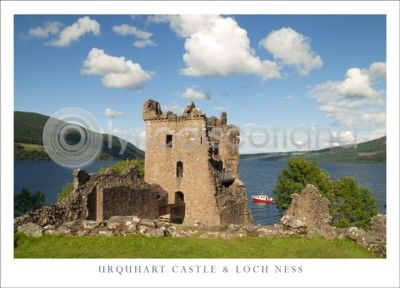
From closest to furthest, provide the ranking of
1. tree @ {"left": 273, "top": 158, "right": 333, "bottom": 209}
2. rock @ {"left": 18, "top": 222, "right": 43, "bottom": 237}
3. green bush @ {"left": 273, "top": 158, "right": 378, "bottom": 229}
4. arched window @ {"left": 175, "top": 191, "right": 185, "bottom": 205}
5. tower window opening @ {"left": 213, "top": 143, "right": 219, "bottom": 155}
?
rock @ {"left": 18, "top": 222, "right": 43, "bottom": 237}, arched window @ {"left": 175, "top": 191, "right": 185, "bottom": 205}, tower window opening @ {"left": 213, "top": 143, "right": 219, "bottom": 155}, green bush @ {"left": 273, "top": 158, "right": 378, "bottom": 229}, tree @ {"left": 273, "top": 158, "right": 333, "bottom": 209}

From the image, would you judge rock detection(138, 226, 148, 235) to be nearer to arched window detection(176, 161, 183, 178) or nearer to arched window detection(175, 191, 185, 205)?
arched window detection(175, 191, 185, 205)

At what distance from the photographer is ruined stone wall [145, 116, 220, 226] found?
79.2ft

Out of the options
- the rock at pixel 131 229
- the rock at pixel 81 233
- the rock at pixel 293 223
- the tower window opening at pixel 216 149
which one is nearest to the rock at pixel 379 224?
the rock at pixel 293 223

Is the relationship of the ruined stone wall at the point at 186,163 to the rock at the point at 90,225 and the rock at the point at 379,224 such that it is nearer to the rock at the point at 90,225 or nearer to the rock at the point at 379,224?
the rock at the point at 379,224

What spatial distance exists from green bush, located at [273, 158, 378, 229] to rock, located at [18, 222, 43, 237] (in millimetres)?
28131

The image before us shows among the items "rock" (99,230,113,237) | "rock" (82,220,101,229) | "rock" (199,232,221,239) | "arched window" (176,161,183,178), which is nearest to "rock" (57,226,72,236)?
"rock" (82,220,101,229)

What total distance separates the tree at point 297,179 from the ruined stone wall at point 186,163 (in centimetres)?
1698

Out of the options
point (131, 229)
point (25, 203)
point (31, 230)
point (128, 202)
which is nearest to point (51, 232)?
point (31, 230)

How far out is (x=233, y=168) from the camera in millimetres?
28344

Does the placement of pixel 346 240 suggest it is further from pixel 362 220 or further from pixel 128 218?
pixel 362 220

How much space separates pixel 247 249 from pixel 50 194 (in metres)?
70.1

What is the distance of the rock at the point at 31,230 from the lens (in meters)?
13.8

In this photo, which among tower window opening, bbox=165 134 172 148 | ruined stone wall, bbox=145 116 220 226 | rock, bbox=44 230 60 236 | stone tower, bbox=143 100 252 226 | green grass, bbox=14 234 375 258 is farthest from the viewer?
tower window opening, bbox=165 134 172 148

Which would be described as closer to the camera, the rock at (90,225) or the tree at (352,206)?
the rock at (90,225)
